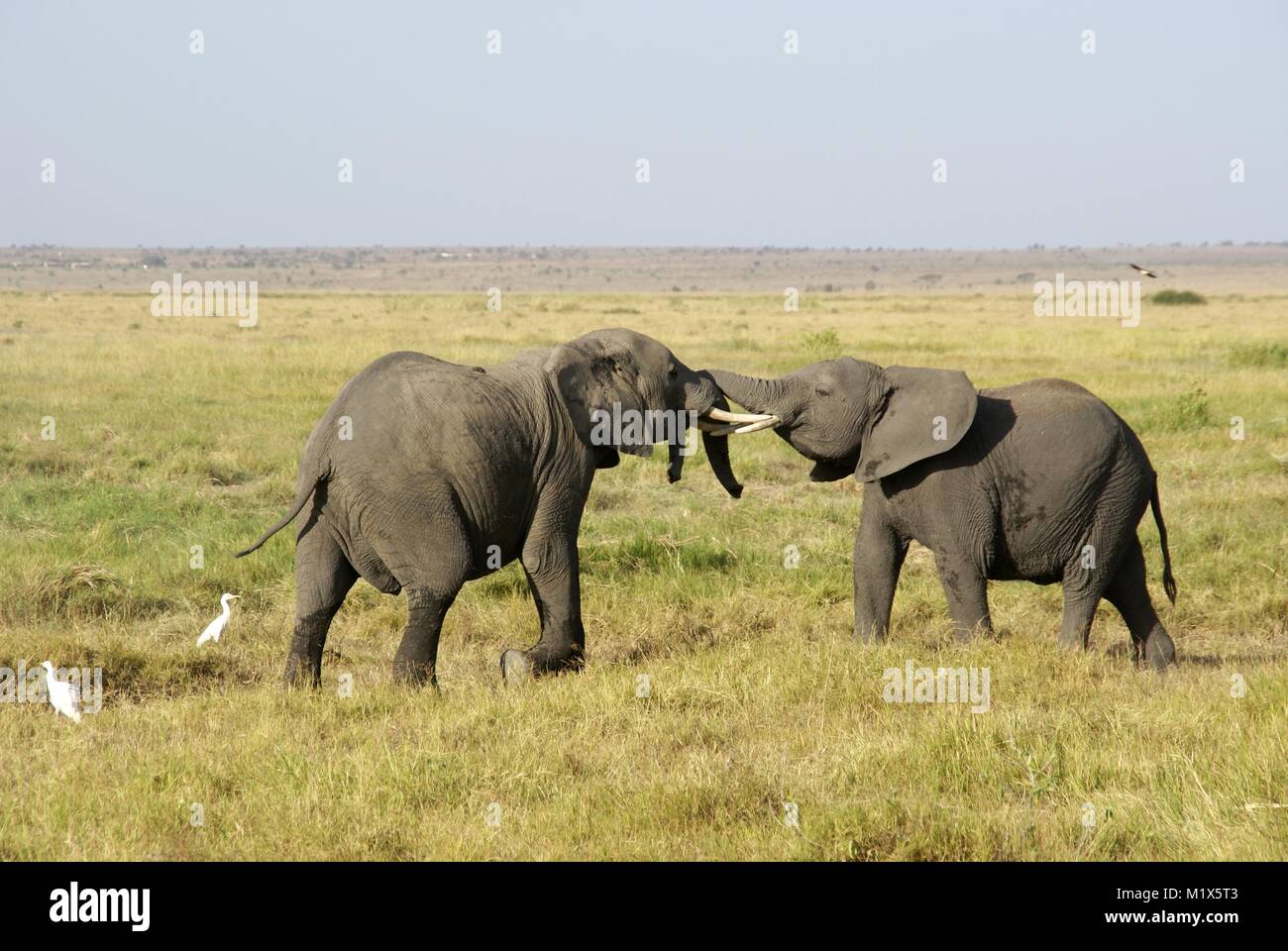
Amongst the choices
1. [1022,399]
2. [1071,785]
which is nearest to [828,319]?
[1022,399]

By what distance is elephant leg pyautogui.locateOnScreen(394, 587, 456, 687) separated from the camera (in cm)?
705

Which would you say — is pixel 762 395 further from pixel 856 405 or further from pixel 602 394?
pixel 602 394

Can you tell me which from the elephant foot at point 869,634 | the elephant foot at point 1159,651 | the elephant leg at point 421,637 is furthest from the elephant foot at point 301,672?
the elephant foot at point 1159,651

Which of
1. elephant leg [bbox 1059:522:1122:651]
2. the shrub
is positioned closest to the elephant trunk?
elephant leg [bbox 1059:522:1122:651]

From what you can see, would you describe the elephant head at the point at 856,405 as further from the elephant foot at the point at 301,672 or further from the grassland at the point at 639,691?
the elephant foot at the point at 301,672

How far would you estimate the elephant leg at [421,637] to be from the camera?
7047 millimetres

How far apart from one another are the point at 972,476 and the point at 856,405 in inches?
30.0

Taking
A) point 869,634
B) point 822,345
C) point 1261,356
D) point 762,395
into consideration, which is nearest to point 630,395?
point 762,395

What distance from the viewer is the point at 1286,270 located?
5261 inches

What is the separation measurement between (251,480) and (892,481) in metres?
7.56

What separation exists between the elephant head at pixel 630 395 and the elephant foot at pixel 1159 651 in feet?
8.26

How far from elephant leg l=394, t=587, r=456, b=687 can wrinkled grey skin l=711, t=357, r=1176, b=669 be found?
212cm

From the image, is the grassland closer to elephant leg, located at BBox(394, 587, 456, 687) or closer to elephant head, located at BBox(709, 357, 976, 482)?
elephant leg, located at BBox(394, 587, 456, 687)

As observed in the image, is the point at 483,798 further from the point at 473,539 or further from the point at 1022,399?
the point at 1022,399
